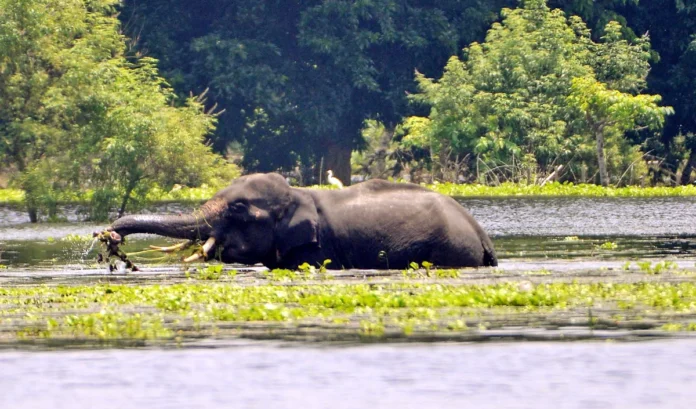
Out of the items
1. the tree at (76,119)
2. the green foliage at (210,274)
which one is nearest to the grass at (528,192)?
the tree at (76,119)

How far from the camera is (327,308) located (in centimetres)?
1611

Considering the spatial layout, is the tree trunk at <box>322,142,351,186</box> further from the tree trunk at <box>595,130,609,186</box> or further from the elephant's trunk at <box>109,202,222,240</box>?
the elephant's trunk at <box>109,202,222,240</box>

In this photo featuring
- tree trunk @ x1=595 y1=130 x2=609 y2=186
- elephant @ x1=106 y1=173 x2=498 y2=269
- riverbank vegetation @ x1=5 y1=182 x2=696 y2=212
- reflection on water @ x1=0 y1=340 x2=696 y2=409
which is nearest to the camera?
reflection on water @ x1=0 y1=340 x2=696 y2=409

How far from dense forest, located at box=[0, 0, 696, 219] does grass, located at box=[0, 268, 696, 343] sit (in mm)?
20690

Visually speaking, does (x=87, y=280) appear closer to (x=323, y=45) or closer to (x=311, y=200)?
(x=311, y=200)

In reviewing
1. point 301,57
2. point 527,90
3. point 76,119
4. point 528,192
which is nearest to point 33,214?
point 76,119

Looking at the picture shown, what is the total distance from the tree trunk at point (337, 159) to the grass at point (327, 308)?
4105 centimetres

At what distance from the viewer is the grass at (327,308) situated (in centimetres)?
1461

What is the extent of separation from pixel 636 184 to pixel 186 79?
14926 mm

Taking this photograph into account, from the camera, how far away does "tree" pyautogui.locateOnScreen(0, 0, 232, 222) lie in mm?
38125

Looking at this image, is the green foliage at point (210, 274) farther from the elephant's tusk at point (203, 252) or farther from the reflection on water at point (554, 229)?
the reflection on water at point (554, 229)

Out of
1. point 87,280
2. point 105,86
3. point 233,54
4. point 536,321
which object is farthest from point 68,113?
point 536,321

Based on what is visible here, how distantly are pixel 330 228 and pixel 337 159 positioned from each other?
3905 centimetres

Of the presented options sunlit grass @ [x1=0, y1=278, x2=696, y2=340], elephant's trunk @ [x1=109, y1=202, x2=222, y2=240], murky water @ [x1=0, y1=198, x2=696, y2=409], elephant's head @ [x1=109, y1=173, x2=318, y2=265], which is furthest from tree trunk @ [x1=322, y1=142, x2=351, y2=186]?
murky water @ [x1=0, y1=198, x2=696, y2=409]
